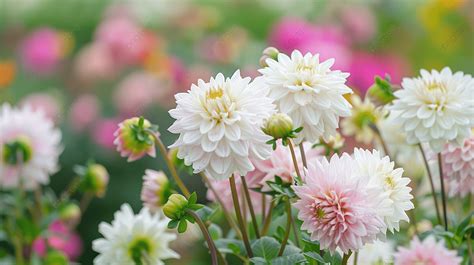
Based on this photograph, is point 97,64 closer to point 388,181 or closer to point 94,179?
point 94,179

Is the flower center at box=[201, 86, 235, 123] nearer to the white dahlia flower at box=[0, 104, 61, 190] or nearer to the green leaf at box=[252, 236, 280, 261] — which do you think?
the green leaf at box=[252, 236, 280, 261]

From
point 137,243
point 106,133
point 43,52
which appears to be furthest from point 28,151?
point 43,52

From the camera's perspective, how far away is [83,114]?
84.1 inches

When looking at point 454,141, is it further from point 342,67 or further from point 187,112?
point 342,67

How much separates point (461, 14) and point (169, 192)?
2036mm

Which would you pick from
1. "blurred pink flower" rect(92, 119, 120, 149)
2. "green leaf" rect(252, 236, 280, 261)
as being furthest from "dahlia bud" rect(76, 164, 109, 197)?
"blurred pink flower" rect(92, 119, 120, 149)

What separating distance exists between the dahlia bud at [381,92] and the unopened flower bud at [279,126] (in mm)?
175

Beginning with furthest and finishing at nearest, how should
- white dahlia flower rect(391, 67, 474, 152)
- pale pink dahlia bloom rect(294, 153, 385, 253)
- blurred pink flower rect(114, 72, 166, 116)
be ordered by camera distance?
blurred pink flower rect(114, 72, 166, 116)
white dahlia flower rect(391, 67, 474, 152)
pale pink dahlia bloom rect(294, 153, 385, 253)

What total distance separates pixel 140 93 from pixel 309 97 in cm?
147

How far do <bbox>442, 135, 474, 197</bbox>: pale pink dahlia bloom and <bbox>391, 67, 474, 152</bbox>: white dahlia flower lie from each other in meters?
0.02

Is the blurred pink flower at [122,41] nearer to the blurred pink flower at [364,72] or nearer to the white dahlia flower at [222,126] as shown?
the blurred pink flower at [364,72]

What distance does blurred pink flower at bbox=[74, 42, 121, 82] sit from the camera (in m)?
2.18

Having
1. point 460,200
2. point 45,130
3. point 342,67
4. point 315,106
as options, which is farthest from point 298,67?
point 342,67

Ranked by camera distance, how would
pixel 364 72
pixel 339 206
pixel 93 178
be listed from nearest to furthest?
pixel 339 206 → pixel 93 178 → pixel 364 72
